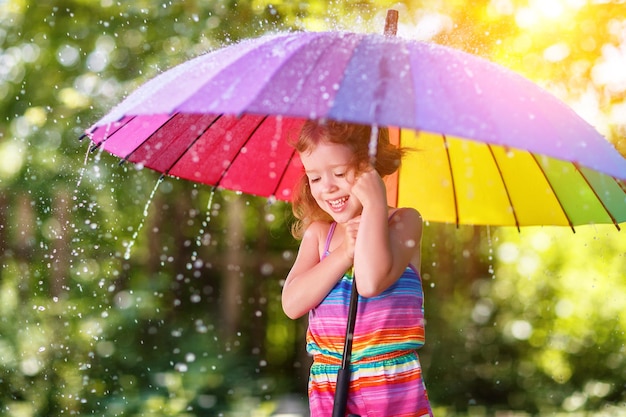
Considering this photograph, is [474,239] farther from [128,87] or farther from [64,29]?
[64,29]

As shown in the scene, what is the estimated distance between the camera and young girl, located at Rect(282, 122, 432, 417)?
86.2 inches

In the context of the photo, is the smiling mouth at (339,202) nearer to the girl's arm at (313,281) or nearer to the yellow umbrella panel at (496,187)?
the girl's arm at (313,281)

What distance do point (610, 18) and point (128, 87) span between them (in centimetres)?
318

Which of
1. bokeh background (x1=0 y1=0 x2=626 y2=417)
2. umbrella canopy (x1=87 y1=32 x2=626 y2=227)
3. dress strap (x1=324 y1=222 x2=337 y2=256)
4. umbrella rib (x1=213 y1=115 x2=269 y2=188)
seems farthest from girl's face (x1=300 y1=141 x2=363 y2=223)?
bokeh background (x1=0 y1=0 x2=626 y2=417)

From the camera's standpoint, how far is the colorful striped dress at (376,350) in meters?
2.26

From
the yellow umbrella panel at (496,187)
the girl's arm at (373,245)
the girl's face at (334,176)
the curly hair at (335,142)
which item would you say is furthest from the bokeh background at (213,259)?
the girl's arm at (373,245)

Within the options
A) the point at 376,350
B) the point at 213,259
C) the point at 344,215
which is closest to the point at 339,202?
the point at 344,215

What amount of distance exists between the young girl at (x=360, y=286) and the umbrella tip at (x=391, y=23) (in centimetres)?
25

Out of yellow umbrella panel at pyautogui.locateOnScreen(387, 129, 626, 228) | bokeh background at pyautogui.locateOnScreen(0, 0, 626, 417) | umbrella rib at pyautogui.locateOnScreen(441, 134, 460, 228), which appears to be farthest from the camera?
bokeh background at pyautogui.locateOnScreen(0, 0, 626, 417)

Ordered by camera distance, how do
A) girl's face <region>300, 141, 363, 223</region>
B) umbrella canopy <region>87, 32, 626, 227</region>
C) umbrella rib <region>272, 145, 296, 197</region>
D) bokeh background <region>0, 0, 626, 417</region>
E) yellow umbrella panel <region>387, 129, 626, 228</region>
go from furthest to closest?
bokeh background <region>0, 0, 626, 417</region> → umbrella rib <region>272, 145, 296, 197</region> → yellow umbrella panel <region>387, 129, 626, 228</region> → girl's face <region>300, 141, 363, 223</region> → umbrella canopy <region>87, 32, 626, 227</region>

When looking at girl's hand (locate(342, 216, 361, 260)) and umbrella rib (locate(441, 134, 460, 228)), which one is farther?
umbrella rib (locate(441, 134, 460, 228))

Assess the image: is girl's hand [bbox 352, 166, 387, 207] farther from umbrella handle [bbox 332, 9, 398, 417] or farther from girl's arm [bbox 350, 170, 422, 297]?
umbrella handle [bbox 332, 9, 398, 417]

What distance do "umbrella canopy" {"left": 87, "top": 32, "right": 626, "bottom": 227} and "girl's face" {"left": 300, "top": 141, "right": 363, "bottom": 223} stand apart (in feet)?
0.90

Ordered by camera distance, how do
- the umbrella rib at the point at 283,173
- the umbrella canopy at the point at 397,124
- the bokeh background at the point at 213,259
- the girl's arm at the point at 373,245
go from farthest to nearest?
the bokeh background at the point at 213,259 → the umbrella rib at the point at 283,173 → the girl's arm at the point at 373,245 → the umbrella canopy at the point at 397,124
